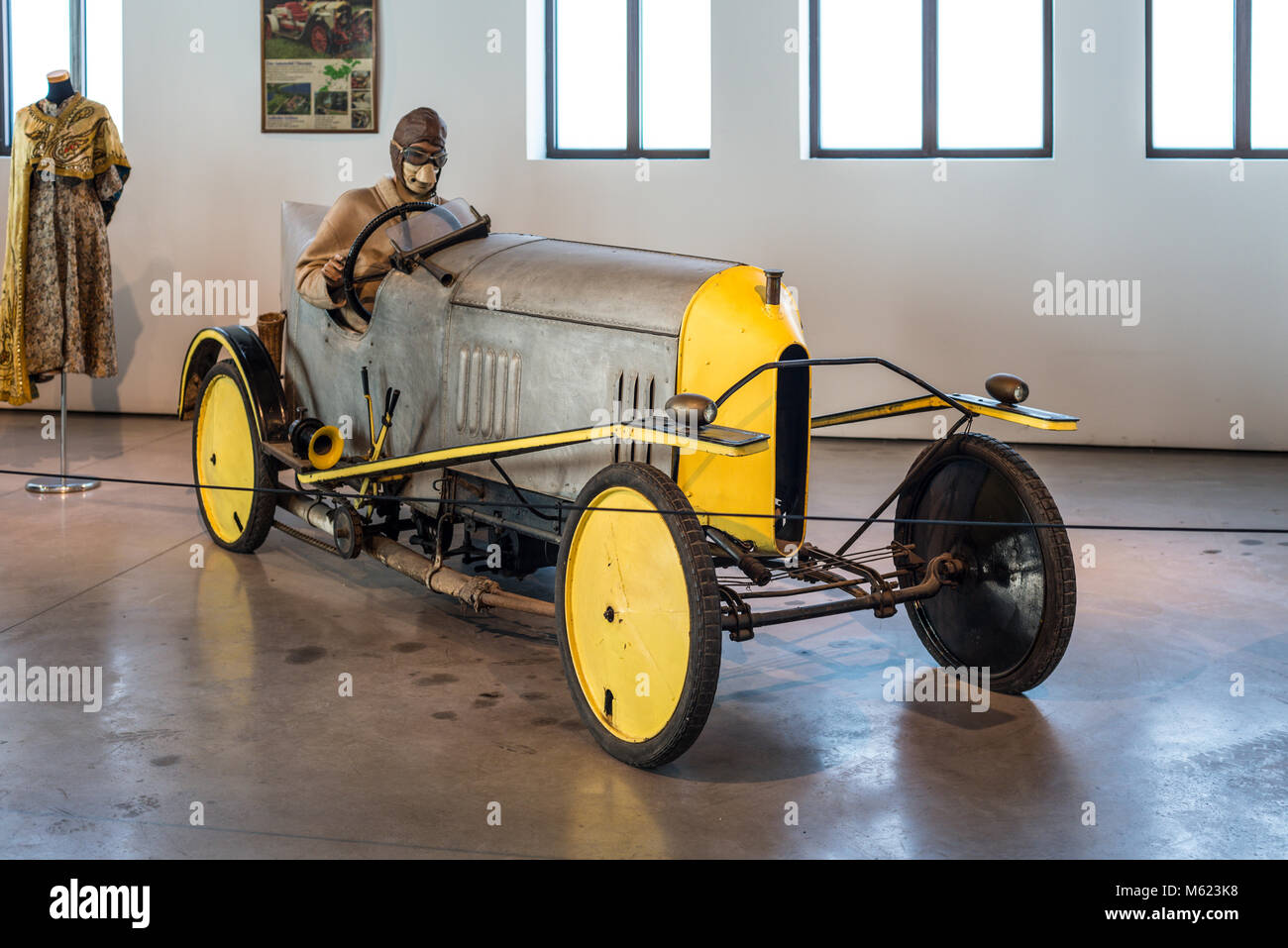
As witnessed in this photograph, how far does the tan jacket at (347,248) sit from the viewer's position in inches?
195

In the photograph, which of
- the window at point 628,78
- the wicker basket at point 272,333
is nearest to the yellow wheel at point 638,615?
the wicker basket at point 272,333

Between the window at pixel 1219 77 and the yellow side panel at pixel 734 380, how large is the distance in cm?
557

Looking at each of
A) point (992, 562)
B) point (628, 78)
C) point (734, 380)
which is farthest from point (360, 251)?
point (628, 78)

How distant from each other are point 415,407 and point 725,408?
4.55 feet

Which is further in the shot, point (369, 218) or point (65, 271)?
point (65, 271)

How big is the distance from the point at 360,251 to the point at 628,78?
4.64m

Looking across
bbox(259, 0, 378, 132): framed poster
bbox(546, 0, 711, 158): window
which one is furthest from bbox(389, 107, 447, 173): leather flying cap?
bbox(259, 0, 378, 132): framed poster

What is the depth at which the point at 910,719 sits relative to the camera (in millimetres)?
3922

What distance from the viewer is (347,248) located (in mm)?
5082

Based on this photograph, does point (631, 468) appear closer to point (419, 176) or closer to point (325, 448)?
point (325, 448)

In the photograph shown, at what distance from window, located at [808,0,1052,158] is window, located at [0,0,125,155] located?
191 inches
